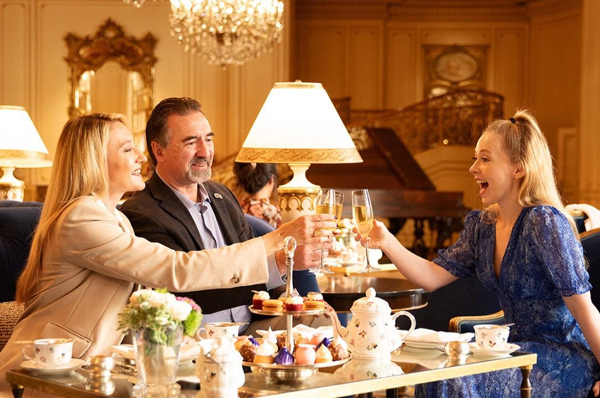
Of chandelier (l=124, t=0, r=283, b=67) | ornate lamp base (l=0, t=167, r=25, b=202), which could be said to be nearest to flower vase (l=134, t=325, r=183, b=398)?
ornate lamp base (l=0, t=167, r=25, b=202)

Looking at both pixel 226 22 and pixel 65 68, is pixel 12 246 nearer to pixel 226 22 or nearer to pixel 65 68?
pixel 226 22

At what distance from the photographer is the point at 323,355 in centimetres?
230

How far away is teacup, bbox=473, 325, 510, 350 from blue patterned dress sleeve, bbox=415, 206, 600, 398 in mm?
400

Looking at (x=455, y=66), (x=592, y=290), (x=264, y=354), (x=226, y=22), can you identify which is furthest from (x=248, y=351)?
(x=455, y=66)

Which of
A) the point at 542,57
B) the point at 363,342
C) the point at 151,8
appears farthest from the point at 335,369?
the point at 542,57

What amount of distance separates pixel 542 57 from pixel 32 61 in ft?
26.5

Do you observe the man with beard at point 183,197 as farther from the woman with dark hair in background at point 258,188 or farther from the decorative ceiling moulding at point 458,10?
the decorative ceiling moulding at point 458,10

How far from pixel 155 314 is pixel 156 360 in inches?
4.3

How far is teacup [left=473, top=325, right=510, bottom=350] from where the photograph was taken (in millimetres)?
2545

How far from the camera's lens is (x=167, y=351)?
204 cm

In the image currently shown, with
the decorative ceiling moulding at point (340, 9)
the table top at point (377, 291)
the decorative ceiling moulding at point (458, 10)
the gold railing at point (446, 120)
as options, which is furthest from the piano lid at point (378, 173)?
the table top at point (377, 291)

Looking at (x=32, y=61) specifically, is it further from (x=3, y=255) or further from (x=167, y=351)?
(x=167, y=351)

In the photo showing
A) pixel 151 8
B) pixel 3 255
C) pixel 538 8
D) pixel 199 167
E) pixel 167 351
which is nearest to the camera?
pixel 167 351

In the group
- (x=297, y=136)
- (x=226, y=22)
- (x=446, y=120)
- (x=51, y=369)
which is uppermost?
(x=226, y=22)
